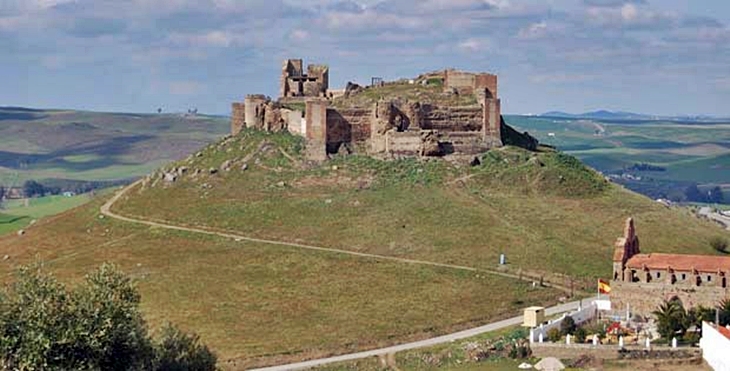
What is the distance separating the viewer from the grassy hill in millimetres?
96750

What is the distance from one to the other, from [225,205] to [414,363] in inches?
1751

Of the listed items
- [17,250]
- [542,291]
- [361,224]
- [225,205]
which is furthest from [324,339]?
[17,250]

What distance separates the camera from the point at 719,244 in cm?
11238

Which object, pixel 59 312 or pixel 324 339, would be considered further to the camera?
pixel 324 339

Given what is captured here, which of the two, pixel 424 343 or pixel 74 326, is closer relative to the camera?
pixel 74 326

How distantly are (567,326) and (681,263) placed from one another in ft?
37.6

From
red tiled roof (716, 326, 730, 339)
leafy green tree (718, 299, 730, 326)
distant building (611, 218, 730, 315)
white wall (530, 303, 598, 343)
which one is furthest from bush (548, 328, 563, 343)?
red tiled roof (716, 326, 730, 339)

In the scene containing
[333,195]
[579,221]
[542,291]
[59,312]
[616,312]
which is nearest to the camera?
[59,312]

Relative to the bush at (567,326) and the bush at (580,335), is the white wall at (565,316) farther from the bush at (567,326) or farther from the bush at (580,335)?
the bush at (580,335)

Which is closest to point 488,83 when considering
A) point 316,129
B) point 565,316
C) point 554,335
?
point 316,129

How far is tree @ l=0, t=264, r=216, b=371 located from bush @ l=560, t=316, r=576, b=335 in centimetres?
2671

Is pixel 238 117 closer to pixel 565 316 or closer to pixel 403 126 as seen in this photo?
pixel 403 126

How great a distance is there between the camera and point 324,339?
302 feet

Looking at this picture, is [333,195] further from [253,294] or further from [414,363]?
[414,363]
